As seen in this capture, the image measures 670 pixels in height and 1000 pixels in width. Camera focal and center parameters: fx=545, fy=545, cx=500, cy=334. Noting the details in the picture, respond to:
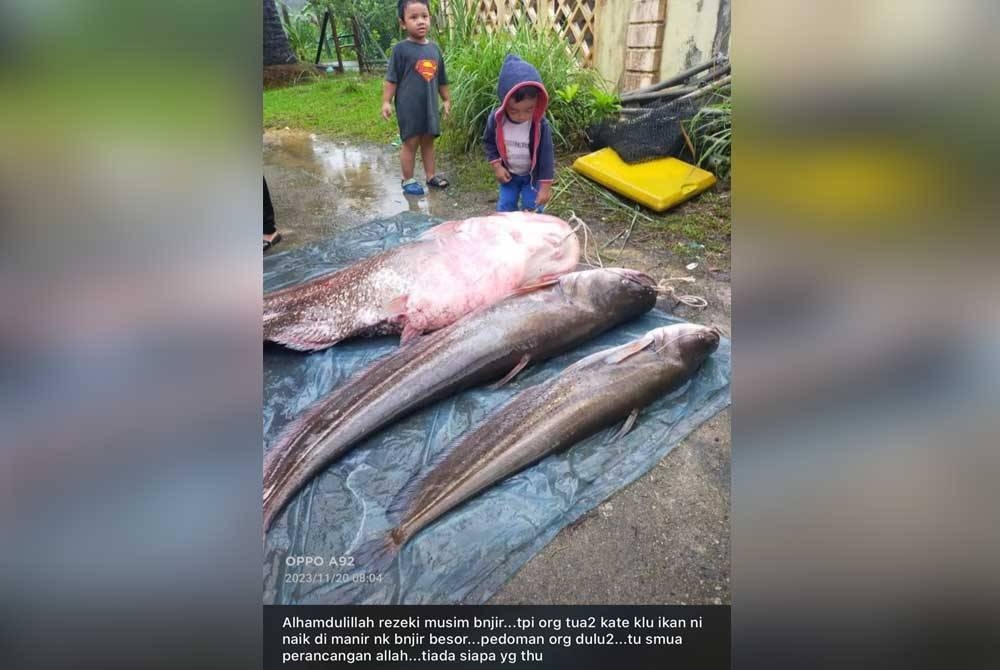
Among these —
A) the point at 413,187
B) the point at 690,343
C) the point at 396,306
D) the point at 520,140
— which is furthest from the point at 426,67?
the point at 690,343

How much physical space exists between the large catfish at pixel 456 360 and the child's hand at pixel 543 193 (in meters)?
0.37

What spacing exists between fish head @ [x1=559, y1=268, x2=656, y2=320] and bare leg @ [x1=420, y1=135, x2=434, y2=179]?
2.69 feet

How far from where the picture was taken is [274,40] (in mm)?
1846

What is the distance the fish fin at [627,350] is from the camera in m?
2.05

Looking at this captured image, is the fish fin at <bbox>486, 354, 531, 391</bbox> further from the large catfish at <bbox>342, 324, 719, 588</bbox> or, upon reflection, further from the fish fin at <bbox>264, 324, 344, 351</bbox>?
the fish fin at <bbox>264, 324, 344, 351</bbox>

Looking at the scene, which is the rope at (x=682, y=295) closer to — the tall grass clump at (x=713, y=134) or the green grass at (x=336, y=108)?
the tall grass clump at (x=713, y=134)

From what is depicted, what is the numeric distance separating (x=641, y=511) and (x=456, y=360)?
0.82 metres

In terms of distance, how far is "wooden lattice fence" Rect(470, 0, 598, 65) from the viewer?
2.29 m

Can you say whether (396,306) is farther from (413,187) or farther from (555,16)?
(555,16)

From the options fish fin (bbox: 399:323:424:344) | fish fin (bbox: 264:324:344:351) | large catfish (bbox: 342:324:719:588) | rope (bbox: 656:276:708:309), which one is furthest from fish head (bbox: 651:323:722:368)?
fish fin (bbox: 264:324:344:351)
